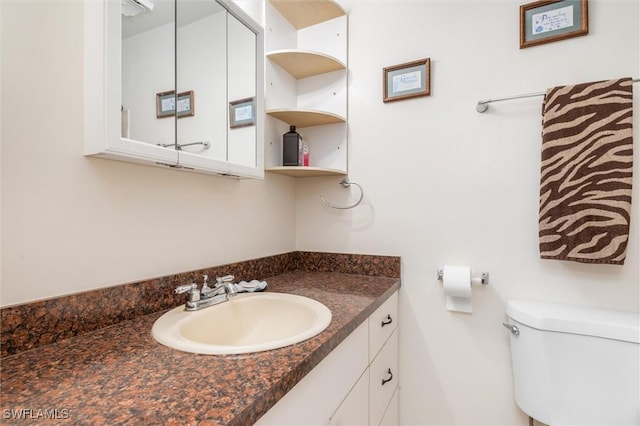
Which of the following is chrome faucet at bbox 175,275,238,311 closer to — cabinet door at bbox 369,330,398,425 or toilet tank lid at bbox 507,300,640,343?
cabinet door at bbox 369,330,398,425

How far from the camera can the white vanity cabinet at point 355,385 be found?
2.06 ft

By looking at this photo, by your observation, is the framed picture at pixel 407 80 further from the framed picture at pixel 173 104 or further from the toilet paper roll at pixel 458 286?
the framed picture at pixel 173 104

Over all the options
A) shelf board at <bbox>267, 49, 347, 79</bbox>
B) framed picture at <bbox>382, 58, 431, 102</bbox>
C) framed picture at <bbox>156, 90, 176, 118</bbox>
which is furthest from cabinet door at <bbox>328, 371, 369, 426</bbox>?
shelf board at <bbox>267, 49, 347, 79</bbox>

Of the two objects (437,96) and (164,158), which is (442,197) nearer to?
(437,96)

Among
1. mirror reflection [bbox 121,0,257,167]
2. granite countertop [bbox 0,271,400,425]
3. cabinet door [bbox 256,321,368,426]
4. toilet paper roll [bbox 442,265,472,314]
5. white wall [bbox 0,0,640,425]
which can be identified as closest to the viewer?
granite countertop [bbox 0,271,400,425]

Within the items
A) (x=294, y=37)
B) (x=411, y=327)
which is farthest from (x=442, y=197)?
(x=294, y=37)

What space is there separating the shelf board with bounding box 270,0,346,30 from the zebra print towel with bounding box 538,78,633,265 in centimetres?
106

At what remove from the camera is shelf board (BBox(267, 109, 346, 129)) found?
4.56 ft

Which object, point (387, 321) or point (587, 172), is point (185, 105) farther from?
point (587, 172)

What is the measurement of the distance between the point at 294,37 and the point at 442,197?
117 cm

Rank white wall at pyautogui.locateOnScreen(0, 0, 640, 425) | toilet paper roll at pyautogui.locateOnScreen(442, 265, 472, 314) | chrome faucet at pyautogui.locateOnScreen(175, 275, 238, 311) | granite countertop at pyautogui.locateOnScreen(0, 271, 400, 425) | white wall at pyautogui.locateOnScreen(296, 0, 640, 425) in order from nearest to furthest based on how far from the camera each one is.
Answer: granite countertop at pyautogui.locateOnScreen(0, 271, 400, 425) < white wall at pyautogui.locateOnScreen(0, 0, 640, 425) < chrome faucet at pyautogui.locateOnScreen(175, 275, 238, 311) < white wall at pyautogui.locateOnScreen(296, 0, 640, 425) < toilet paper roll at pyautogui.locateOnScreen(442, 265, 472, 314)

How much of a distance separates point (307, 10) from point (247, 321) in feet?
4.89

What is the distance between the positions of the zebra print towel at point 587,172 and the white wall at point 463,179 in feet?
0.25

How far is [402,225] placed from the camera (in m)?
1.44
